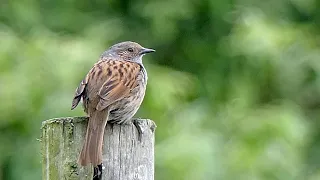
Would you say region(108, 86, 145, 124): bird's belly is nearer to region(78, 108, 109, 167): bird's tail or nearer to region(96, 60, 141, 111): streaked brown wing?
region(96, 60, 141, 111): streaked brown wing

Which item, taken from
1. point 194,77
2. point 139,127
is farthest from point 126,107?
point 194,77

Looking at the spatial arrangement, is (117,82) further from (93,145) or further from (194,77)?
(194,77)

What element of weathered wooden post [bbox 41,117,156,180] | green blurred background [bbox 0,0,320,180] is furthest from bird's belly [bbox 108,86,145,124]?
green blurred background [bbox 0,0,320,180]

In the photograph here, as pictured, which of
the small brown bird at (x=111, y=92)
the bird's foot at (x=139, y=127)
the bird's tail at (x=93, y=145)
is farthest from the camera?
the small brown bird at (x=111, y=92)

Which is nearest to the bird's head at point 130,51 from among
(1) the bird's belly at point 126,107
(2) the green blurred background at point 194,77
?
(2) the green blurred background at point 194,77

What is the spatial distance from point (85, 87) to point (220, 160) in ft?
7.07

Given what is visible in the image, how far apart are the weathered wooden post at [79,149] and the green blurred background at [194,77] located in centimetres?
252

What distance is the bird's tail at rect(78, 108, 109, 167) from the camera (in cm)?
356

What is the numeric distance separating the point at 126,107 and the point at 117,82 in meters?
0.19

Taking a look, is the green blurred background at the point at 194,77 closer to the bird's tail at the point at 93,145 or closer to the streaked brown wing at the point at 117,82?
the streaked brown wing at the point at 117,82

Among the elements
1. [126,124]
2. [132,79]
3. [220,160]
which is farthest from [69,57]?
[126,124]

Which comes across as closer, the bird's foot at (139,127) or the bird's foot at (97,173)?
the bird's foot at (97,173)

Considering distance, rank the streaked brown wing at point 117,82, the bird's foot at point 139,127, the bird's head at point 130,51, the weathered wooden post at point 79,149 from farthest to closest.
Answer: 1. the bird's head at point 130,51
2. the streaked brown wing at point 117,82
3. the bird's foot at point 139,127
4. the weathered wooden post at point 79,149

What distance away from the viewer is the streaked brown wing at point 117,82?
4.60m
